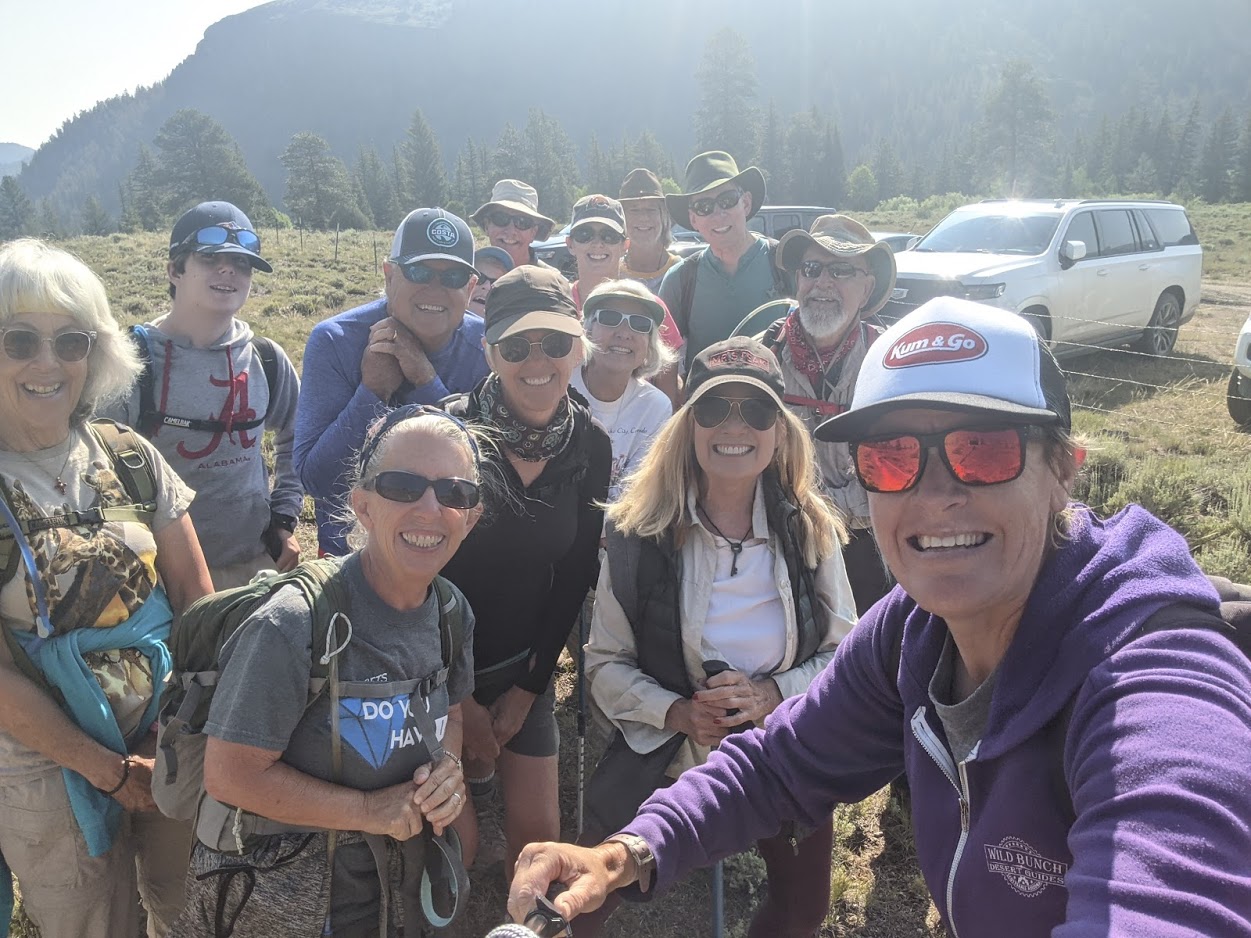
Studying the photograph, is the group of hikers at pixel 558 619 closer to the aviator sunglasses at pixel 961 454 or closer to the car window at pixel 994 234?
the aviator sunglasses at pixel 961 454

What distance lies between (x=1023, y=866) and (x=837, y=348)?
9.65 feet

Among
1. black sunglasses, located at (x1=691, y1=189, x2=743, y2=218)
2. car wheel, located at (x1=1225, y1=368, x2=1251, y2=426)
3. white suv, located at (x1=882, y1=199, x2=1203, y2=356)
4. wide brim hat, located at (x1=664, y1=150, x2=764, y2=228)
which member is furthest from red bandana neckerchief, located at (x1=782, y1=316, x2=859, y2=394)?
car wheel, located at (x1=1225, y1=368, x2=1251, y2=426)

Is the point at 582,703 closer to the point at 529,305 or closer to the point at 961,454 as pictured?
the point at 529,305

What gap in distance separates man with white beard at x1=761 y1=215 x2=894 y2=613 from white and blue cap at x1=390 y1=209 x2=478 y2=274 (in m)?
1.62

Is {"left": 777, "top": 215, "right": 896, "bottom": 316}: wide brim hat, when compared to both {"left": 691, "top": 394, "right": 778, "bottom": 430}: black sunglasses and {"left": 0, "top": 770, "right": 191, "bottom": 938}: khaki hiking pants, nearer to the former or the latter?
{"left": 691, "top": 394, "right": 778, "bottom": 430}: black sunglasses

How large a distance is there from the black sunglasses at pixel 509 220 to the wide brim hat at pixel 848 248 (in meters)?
1.88

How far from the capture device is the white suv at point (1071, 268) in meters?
9.82

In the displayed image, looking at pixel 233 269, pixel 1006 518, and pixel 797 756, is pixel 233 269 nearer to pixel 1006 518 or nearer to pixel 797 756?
pixel 797 756

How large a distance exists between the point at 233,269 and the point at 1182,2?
211 m

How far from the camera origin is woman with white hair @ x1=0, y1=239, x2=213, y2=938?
2.17 m

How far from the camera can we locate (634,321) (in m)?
3.85

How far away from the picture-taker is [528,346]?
2830 millimetres

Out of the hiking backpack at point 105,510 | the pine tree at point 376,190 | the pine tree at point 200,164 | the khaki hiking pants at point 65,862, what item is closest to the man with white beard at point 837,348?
the hiking backpack at point 105,510

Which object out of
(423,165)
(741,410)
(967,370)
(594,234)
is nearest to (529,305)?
(741,410)
